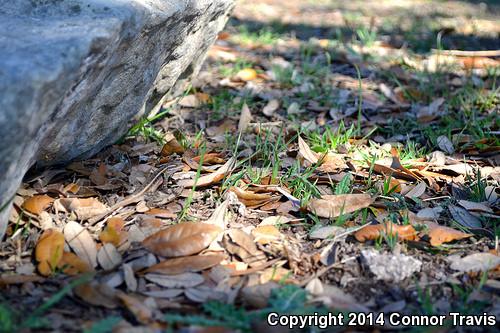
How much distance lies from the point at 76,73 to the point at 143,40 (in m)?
0.45

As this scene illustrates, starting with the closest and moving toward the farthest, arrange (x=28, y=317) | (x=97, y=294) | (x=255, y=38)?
(x=28, y=317)
(x=97, y=294)
(x=255, y=38)

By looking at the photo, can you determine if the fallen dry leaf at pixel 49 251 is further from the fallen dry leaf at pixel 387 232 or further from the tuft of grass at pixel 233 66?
the tuft of grass at pixel 233 66

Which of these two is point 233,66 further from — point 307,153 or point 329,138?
point 307,153

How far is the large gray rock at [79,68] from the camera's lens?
150 cm

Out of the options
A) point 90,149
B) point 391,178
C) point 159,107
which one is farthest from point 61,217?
point 391,178

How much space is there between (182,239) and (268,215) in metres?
0.38

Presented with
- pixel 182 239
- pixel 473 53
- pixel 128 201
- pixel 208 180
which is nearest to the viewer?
pixel 182 239

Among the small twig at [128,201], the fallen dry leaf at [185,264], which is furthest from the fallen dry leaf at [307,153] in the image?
the fallen dry leaf at [185,264]

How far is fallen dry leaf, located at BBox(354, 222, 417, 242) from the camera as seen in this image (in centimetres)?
191

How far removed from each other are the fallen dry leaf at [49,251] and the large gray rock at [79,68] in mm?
134

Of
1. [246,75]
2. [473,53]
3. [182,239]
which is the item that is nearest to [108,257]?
[182,239]

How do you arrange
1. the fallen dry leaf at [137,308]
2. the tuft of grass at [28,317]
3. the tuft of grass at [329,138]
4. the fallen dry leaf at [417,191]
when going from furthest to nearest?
the tuft of grass at [329,138]
the fallen dry leaf at [417,191]
the fallen dry leaf at [137,308]
the tuft of grass at [28,317]

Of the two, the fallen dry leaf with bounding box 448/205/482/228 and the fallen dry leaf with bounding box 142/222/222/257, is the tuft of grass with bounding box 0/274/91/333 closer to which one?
the fallen dry leaf with bounding box 142/222/222/257

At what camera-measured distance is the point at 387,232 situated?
1.90 metres
